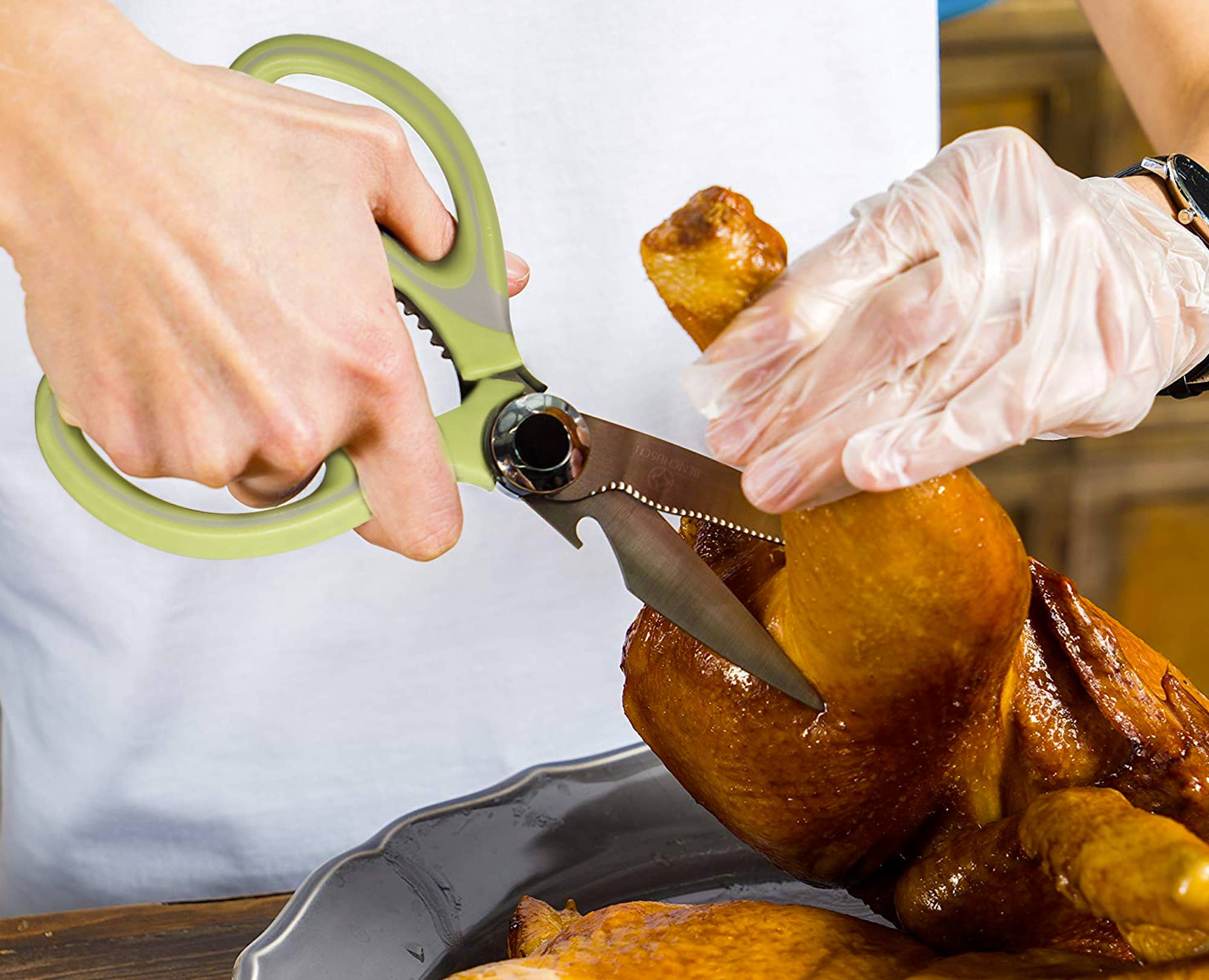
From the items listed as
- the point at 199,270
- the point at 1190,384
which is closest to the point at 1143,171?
the point at 1190,384

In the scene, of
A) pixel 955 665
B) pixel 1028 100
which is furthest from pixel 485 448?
pixel 1028 100

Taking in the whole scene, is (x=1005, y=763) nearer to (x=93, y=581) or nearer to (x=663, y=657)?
(x=663, y=657)

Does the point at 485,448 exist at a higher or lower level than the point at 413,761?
higher

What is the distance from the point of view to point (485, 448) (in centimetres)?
72

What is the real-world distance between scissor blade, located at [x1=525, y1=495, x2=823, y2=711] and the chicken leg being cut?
0.02 meters

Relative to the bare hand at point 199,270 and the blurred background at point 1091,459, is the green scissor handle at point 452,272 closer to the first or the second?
the bare hand at point 199,270

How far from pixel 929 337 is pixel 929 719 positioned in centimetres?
25

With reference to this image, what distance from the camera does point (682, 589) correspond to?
0.78 m

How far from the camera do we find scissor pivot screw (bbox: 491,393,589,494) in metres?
0.72

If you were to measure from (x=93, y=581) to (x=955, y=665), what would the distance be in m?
0.76

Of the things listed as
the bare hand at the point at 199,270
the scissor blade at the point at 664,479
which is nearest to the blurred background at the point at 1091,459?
the scissor blade at the point at 664,479

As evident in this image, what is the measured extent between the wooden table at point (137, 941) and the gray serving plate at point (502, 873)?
0.12 m

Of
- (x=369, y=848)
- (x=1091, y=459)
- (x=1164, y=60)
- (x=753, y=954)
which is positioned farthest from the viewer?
(x=1091, y=459)

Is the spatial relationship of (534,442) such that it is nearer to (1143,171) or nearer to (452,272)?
(452,272)
